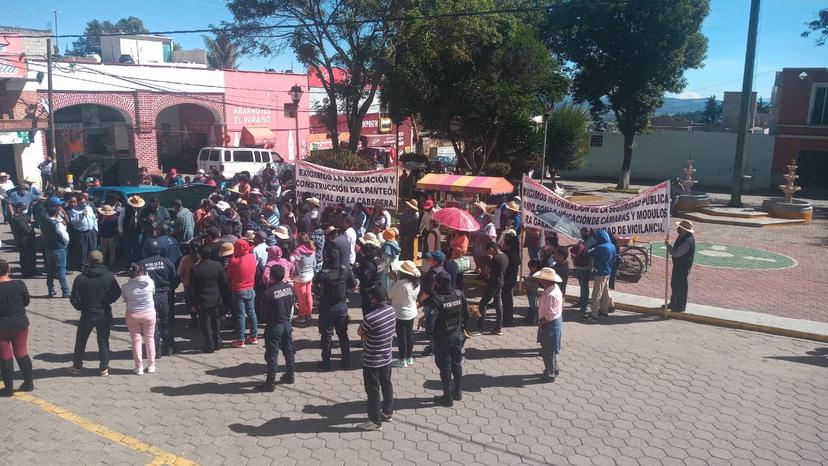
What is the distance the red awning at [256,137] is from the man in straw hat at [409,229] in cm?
2383

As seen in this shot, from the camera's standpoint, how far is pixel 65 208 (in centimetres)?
1311

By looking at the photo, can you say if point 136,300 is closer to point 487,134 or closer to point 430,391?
point 430,391

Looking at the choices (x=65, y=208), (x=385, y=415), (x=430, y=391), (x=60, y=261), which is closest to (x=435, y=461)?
(x=385, y=415)

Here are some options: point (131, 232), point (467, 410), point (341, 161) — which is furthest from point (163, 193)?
point (467, 410)

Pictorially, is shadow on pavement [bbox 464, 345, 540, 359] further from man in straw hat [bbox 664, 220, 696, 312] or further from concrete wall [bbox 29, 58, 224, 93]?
concrete wall [bbox 29, 58, 224, 93]

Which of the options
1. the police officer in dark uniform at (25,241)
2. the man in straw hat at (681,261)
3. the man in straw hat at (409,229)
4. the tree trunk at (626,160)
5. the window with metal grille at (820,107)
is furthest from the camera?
the window with metal grille at (820,107)

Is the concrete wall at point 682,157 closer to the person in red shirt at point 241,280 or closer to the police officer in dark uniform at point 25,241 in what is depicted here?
the police officer in dark uniform at point 25,241

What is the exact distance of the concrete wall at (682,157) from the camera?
3625 cm

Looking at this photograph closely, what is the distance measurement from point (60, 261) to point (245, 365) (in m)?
5.14

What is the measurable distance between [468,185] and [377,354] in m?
10.2

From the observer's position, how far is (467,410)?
7.25 meters

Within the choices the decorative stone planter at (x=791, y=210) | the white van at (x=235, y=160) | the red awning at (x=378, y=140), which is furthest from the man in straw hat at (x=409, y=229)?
the red awning at (x=378, y=140)

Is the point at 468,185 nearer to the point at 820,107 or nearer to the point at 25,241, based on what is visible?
the point at 25,241

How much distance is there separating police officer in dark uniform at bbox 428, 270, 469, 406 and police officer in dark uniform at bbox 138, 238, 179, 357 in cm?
358
